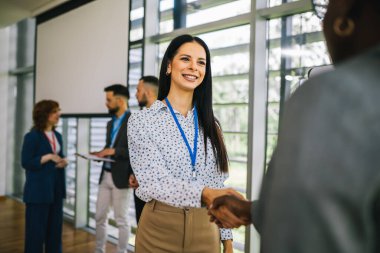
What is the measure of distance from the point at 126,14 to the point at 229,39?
4.22 feet

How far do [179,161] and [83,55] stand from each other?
11.7 feet

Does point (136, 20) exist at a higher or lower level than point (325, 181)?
higher

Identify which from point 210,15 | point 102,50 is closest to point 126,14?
point 102,50

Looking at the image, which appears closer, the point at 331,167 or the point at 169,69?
the point at 331,167

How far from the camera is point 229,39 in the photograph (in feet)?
10.7

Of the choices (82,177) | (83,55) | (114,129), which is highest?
(83,55)

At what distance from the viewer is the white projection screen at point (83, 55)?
408cm

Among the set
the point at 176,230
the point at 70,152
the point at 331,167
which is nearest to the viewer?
the point at 331,167

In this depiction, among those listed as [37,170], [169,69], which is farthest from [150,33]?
[169,69]

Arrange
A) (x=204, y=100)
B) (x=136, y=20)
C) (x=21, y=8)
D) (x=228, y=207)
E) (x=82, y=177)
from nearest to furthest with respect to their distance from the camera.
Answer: (x=228, y=207)
(x=204, y=100)
(x=136, y=20)
(x=82, y=177)
(x=21, y=8)

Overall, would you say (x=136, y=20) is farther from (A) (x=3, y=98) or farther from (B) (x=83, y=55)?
(A) (x=3, y=98)

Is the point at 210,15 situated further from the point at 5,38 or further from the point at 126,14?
the point at 5,38

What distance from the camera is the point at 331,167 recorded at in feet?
1.50

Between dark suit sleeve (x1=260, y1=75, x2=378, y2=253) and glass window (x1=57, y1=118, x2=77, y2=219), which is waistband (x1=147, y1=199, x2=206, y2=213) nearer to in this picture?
dark suit sleeve (x1=260, y1=75, x2=378, y2=253)
